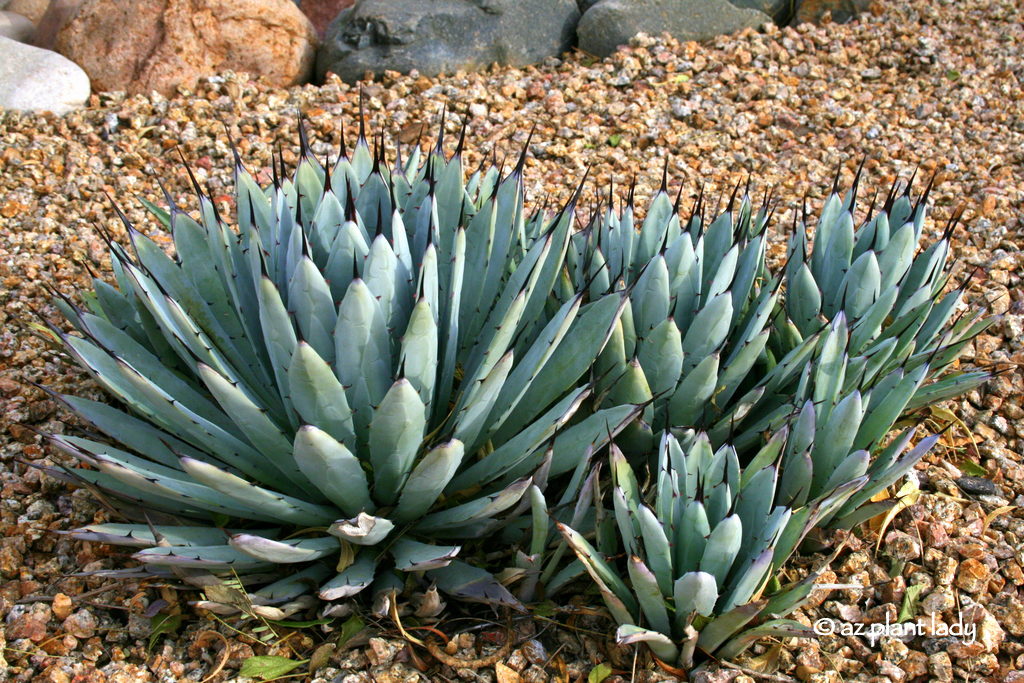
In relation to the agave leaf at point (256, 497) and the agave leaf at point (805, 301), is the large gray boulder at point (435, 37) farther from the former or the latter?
the agave leaf at point (256, 497)

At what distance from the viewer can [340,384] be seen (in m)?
1.88

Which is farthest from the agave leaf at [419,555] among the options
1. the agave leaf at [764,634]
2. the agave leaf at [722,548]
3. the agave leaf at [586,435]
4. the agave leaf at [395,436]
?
the agave leaf at [764,634]

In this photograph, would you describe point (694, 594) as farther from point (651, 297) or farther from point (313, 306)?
point (313, 306)

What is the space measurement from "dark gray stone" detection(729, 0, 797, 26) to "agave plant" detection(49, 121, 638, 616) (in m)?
3.55

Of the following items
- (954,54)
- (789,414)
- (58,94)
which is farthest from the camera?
(954,54)

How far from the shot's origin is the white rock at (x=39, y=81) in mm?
4242

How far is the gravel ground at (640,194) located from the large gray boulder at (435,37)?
0.12 m

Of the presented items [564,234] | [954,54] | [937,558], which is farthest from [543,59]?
[937,558]

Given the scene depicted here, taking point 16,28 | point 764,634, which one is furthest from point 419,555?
point 16,28

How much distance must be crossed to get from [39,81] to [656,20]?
10.0 ft

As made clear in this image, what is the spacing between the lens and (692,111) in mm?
4391

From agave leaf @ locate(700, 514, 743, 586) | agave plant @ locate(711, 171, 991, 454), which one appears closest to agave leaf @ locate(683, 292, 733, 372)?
agave plant @ locate(711, 171, 991, 454)

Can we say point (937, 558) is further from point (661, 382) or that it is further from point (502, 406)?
point (502, 406)

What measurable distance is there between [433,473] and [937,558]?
1.27 meters
